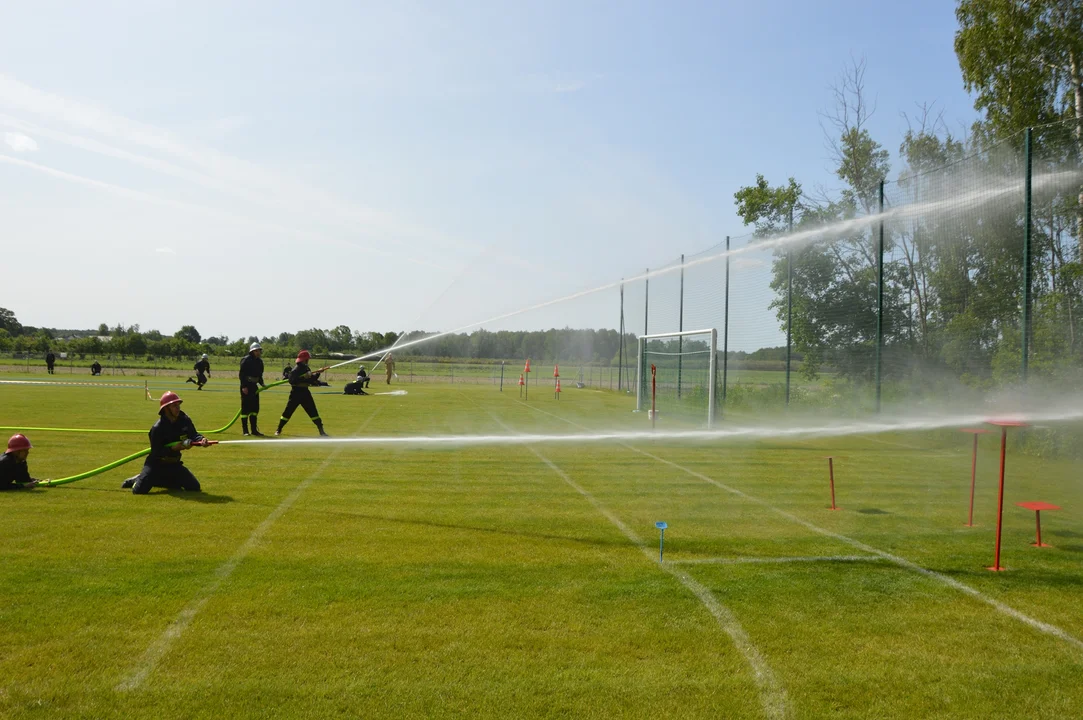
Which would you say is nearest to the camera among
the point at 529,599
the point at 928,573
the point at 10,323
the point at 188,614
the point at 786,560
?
the point at 188,614

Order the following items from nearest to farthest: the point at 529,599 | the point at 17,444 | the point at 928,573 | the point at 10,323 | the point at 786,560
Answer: the point at 529,599 → the point at 928,573 → the point at 786,560 → the point at 17,444 → the point at 10,323

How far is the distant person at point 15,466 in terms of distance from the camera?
9.84 m

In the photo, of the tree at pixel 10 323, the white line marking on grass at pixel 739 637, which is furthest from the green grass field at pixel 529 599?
the tree at pixel 10 323

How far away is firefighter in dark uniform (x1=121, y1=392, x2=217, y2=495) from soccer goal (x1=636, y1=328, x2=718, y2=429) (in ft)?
60.2

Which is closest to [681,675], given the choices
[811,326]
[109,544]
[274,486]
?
[109,544]

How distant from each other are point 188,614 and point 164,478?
5426 mm

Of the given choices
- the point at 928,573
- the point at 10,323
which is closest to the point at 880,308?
the point at 928,573

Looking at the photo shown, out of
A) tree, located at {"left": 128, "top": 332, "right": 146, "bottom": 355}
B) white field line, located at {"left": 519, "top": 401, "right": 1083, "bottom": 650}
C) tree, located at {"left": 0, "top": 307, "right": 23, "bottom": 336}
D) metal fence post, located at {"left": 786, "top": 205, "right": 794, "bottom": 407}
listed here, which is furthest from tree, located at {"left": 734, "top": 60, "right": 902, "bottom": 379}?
tree, located at {"left": 0, "top": 307, "right": 23, "bottom": 336}

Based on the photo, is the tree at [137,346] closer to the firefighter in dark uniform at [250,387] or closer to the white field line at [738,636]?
the firefighter in dark uniform at [250,387]

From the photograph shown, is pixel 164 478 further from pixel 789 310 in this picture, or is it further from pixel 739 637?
pixel 789 310

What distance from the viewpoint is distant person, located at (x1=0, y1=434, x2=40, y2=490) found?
9.84 metres

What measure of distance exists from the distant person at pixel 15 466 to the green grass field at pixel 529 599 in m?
0.55

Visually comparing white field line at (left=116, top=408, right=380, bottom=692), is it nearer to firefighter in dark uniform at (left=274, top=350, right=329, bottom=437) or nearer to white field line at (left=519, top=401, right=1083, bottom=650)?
white field line at (left=519, top=401, right=1083, bottom=650)

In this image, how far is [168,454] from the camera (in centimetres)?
1015
